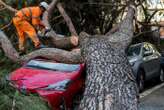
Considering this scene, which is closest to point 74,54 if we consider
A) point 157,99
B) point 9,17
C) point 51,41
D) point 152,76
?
point 51,41

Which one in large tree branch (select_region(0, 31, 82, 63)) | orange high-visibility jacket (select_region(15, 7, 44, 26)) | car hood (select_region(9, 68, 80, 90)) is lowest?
car hood (select_region(9, 68, 80, 90))

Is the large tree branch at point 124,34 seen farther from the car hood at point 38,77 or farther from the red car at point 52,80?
the car hood at point 38,77

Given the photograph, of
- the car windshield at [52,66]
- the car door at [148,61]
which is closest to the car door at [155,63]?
the car door at [148,61]

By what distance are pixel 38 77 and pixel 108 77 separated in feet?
8.26

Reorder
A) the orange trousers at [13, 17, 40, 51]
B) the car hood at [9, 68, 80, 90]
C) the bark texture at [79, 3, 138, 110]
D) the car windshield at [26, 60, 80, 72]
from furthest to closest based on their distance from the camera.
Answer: the orange trousers at [13, 17, 40, 51] → the car windshield at [26, 60, 80, 72] → the car hood at [9, 68, 80, 90] → the bark texture at [79, 3, 138, 110]

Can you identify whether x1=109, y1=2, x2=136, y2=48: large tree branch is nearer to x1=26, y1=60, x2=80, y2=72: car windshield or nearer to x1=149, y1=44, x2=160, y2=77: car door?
x1=26, y1=60, x2=80, y2=72: car windshield

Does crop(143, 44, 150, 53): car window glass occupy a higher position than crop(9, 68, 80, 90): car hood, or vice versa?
crop(9, 68, 80, 90): car hood

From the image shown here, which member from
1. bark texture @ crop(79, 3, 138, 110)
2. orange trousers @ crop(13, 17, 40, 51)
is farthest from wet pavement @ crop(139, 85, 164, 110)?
orange trousers @ crop(13, 17, 40, 51)

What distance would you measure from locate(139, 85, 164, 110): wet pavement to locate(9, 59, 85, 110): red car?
2.28m

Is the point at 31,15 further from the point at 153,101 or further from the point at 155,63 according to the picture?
the point at 155,63

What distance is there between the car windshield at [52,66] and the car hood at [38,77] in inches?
5.1

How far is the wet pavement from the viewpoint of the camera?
11.6m

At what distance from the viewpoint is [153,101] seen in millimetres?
12875

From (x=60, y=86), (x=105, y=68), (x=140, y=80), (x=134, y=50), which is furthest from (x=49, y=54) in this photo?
(x=134, y=50)
